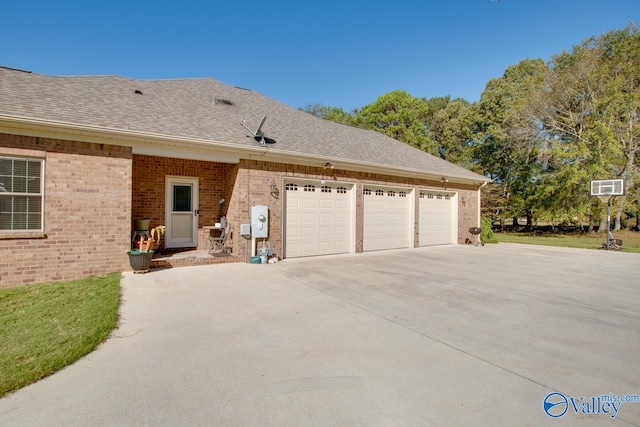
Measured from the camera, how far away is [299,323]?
4.33 m

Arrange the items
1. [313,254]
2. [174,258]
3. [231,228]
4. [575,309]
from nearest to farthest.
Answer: [575,309] → [174,258] → [231,228] → [313,254]

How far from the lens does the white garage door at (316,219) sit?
9875mm

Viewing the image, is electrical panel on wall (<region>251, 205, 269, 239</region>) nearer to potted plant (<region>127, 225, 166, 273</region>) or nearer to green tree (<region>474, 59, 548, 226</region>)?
potted plant (<region>127, 225, 166, 273</region>)

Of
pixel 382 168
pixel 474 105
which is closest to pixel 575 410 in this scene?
pixel 382 168

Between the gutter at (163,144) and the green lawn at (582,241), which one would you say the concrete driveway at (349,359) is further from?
the green lawn at (582,241)

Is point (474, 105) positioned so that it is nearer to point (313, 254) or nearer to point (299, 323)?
point (313, 254)

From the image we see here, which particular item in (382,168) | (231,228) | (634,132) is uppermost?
(634,132)

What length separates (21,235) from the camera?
629 centimetres

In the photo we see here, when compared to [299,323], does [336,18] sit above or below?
above

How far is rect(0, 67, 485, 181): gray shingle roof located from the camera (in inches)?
278

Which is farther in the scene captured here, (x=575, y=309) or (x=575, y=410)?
(x=575, y=309)

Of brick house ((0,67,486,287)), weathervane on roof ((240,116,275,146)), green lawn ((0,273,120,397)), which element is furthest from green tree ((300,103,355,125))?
green lawn ((0,273,120,397))

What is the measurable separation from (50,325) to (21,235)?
11.2 ft

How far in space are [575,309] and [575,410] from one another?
3.40 metres
